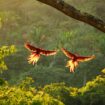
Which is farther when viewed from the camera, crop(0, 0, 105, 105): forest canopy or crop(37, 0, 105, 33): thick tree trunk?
crop(0, 0, 105, 105): forest canopy

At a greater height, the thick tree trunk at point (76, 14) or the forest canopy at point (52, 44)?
the thick tree trunk at point (76, 14)

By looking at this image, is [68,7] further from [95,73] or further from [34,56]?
[95,73]

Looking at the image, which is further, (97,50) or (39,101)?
(97,50)

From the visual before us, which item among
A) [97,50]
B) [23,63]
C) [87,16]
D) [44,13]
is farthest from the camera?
[44,13]

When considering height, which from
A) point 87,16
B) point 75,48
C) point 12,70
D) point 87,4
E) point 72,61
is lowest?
point 12,70

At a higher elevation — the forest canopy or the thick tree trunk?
the thick tree trunk

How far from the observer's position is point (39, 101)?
27.3 ft

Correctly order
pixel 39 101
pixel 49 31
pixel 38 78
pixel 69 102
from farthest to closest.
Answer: pixel 49 31 < pixel 38 78 < pixel 69 102 < pixel 39 101

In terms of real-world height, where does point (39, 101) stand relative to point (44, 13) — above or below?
above

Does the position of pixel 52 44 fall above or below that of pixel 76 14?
below

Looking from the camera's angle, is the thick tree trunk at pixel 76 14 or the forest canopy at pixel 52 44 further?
the forest canopy at pixel 52 44

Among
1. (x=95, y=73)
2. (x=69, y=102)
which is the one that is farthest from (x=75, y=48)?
(x=69, y=102)

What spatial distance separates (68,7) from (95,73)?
32964 mm

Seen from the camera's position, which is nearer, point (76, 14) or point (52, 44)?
point (76, 14)
